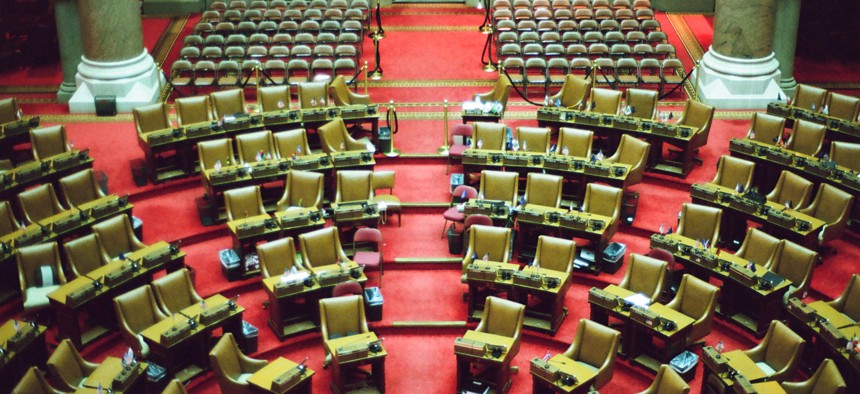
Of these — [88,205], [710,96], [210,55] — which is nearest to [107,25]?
[210,55]

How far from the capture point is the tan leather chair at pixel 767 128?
14570 mm

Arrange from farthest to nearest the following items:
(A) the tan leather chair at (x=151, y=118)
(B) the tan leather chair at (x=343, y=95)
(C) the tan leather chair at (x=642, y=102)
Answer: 1. (B) the tan leather chair at (x=343, y=95)
2. (C) the tan leather chair at (x=642, y=102)
3. (A) the tan leather chair at (x=151, y=118)

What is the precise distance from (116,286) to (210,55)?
22.5 feet

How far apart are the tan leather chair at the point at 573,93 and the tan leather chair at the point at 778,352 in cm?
577

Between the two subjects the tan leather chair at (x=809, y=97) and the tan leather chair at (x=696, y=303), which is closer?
the tan leather chair at (x=696, y=303)

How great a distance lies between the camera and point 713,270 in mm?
12008

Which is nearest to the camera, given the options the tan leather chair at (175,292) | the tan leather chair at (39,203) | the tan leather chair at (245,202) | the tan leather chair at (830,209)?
the tan leather chair at (175,292)

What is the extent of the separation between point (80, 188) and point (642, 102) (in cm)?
810

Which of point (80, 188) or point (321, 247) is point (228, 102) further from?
point (321, 247)

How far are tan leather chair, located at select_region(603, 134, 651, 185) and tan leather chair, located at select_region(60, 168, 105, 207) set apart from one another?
6.83 meters

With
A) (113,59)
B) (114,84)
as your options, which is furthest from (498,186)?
(113,59)

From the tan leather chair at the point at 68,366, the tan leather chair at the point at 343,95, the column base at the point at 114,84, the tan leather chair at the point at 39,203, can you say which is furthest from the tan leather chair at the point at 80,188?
the tan leather chair at the point at 343,95

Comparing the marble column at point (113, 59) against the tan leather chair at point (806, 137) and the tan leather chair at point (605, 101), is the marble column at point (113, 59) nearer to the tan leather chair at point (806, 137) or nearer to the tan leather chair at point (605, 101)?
the tan leather chair at point (605, 101)

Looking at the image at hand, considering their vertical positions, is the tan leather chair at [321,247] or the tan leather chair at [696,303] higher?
the tan leather chair at [321,247]
